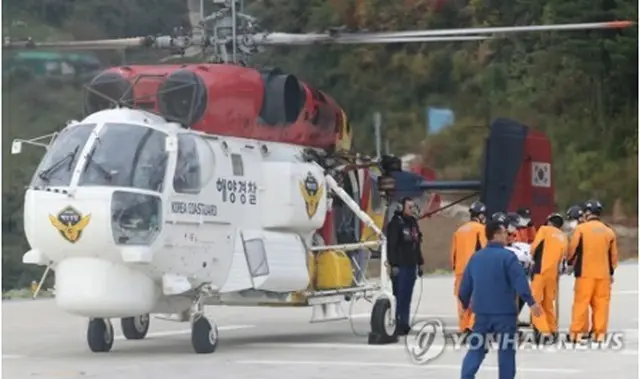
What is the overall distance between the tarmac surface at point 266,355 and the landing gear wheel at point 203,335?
12 cm

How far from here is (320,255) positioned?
1672cm

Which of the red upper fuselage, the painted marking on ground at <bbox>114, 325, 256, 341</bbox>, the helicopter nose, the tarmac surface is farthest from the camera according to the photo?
the painted marking on ground at <bbox>114, 325, 256, 341</bbox>

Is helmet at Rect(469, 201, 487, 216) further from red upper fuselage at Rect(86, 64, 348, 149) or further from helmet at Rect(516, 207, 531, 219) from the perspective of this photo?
red upper fuselage at Rect(86, 64, 348, 149)

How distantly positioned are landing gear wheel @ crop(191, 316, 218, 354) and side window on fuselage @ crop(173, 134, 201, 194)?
4.25 feet

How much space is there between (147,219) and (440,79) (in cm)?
2235

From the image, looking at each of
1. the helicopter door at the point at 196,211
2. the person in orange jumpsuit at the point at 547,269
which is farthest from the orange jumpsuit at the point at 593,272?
the helicopter door at the point at 196,211

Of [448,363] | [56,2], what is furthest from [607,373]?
[56,2]

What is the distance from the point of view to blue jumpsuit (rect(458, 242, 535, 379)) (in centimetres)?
1137

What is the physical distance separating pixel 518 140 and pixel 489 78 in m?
19.0

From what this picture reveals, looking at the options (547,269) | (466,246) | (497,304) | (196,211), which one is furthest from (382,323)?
(497,304)

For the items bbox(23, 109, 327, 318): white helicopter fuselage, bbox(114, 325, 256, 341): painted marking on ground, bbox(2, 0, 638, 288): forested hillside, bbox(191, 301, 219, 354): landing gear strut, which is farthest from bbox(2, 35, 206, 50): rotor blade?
bbox(2, 0, 638, 288): forested hillside

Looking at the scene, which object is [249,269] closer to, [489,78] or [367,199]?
[367,199]

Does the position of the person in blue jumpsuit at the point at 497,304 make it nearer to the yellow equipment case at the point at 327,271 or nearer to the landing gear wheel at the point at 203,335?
the landing gear wheel at the point at 203,335

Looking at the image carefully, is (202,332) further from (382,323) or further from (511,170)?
(511,170)
